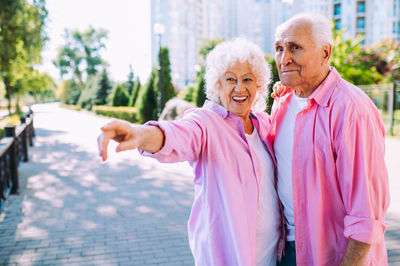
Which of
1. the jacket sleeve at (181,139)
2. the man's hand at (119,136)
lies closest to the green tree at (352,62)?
the jacket sleeve at (181,139)

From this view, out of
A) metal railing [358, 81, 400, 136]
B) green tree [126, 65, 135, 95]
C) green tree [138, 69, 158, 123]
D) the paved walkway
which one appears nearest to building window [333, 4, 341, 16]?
green tree [126, 65, 135, 95]

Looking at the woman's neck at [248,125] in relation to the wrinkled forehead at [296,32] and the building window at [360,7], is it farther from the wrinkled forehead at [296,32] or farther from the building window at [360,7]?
the building window at [360,7]

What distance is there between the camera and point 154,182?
7379 mm

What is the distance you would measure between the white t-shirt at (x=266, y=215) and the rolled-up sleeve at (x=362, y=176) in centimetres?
45

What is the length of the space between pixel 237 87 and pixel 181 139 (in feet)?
1.71

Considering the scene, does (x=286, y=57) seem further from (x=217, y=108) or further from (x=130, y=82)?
(x=130, y=82)

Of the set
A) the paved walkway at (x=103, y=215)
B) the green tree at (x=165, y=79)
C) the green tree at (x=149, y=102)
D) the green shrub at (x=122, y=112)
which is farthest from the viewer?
the green shrub at (x=122, y=112)

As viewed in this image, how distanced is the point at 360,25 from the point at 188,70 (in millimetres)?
61652

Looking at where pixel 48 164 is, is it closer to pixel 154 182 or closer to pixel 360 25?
pixel 154 182

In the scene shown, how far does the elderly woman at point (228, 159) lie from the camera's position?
5.53 ft

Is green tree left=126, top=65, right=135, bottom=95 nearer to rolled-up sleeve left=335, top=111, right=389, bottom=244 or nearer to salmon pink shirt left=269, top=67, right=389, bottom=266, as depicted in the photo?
salmon pink shirt left=269, top=67, right=389, bottom=266

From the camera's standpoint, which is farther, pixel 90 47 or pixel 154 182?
pixel 90 47

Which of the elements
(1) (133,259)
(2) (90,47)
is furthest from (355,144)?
(2) (90,47)

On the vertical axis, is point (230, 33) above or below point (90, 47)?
above
